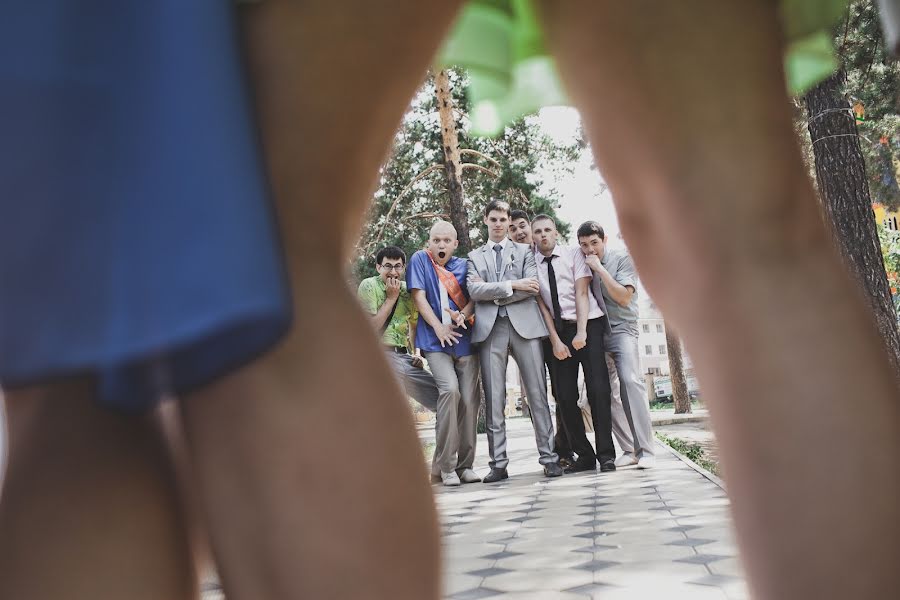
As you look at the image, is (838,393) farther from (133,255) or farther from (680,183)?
(133,255)

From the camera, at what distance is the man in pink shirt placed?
6.18 m

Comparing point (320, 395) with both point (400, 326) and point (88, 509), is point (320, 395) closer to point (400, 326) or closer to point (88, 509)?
point (88, 509)

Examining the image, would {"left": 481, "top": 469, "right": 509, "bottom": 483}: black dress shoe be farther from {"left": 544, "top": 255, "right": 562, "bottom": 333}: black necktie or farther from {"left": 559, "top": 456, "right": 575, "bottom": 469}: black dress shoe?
{"left": 544, "top": 255, "right": 562, "bottom": 333}: black necktie

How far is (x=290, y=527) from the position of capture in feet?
1.59

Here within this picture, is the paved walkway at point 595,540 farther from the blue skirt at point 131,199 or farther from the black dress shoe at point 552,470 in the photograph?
the blue skirt at point 131,199

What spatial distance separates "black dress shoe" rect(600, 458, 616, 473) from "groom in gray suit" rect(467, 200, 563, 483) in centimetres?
32

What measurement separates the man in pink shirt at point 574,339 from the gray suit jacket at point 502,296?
0.11 meters

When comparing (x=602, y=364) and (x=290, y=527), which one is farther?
(x=602, y=364)

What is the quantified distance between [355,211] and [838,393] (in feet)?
1.00

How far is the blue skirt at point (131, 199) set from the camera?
46 centimetres

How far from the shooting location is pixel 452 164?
14891 millimetres

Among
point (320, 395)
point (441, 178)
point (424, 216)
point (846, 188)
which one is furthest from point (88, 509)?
point (441, 178)

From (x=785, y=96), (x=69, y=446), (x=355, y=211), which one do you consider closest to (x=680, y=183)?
(x=785, y=96)

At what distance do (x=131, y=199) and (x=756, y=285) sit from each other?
1.17ft
